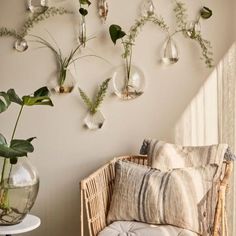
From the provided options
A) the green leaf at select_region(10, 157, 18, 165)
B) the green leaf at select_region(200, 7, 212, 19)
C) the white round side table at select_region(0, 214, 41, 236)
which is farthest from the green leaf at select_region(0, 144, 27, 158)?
the green leaf at select_region(200, 7, 212, 19)

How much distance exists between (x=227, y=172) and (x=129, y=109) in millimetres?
776

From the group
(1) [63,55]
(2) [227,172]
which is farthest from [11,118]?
(2) [227,172]

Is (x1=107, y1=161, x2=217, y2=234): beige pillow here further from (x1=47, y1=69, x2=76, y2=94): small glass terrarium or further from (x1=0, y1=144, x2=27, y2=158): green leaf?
(x1=47, y1=69, x2=76, y2=94): small glass terrarium

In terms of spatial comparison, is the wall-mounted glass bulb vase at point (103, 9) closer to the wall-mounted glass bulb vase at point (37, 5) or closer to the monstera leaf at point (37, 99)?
the wall-mounted glass bulb vase at point (37, 5)

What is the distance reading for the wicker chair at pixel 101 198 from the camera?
2615 mm

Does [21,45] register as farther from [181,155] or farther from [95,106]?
[181,155]

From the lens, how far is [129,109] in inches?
129

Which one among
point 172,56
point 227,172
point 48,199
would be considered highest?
point 172,56

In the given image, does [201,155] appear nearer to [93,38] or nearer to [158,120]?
[158,120]

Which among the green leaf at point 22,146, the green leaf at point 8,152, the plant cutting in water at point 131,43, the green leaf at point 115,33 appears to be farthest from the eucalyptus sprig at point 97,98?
the green leaf at point 8,152

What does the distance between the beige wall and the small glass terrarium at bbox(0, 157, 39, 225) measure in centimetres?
60

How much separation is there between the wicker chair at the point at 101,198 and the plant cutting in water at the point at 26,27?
0.97 meters

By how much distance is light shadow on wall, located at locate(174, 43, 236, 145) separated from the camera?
10.6ft

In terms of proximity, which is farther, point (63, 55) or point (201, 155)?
point (63, 55)
